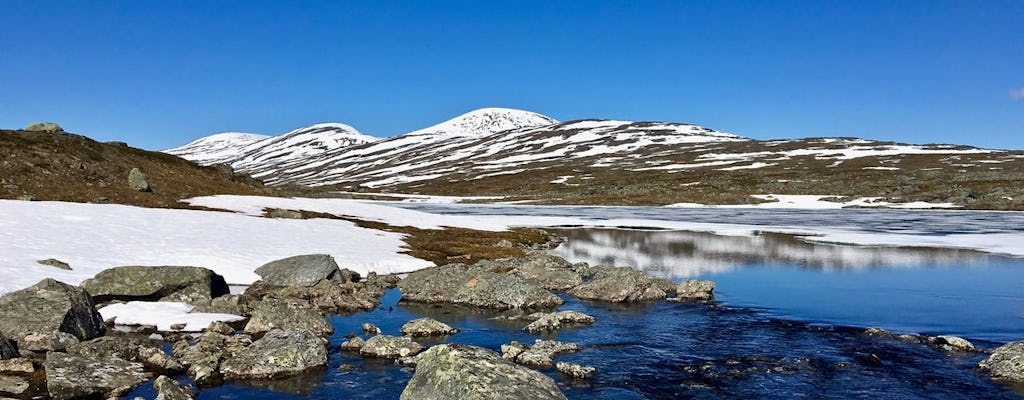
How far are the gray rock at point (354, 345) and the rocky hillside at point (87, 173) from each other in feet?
143

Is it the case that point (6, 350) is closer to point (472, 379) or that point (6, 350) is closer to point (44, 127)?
point (472, 379)

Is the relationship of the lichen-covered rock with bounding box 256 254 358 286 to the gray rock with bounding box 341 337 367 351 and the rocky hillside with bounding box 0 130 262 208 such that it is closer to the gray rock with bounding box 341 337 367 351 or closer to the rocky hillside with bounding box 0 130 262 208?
the gray rock with bounding box 341 337 367 351

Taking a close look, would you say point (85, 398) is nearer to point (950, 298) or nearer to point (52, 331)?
point (52, 331)

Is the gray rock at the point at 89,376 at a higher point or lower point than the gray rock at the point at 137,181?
lower

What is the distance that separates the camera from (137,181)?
63438mm

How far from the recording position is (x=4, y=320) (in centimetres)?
1958

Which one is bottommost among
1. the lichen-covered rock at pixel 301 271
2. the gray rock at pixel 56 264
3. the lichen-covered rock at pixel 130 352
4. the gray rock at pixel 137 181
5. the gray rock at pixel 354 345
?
the gray rock at pixel 354 345

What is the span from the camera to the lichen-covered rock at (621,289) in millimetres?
29984

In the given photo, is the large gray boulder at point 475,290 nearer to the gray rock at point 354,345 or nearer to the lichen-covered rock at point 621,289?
the lichen-covered rock at point 621,289

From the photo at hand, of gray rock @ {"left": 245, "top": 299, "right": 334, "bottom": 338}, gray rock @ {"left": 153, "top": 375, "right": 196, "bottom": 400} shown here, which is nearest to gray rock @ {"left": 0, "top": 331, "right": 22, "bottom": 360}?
gray rock @ {"left": 153, "top": 375, "right": 196, "bottom": 400}

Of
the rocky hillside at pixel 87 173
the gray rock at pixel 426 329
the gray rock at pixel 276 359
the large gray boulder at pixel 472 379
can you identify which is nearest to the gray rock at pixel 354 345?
the gray rock at pixel 276 359

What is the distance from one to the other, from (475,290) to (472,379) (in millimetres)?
16633

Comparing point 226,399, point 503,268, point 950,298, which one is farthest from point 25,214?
point 950,298

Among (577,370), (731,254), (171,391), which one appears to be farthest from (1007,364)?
(731,254)
